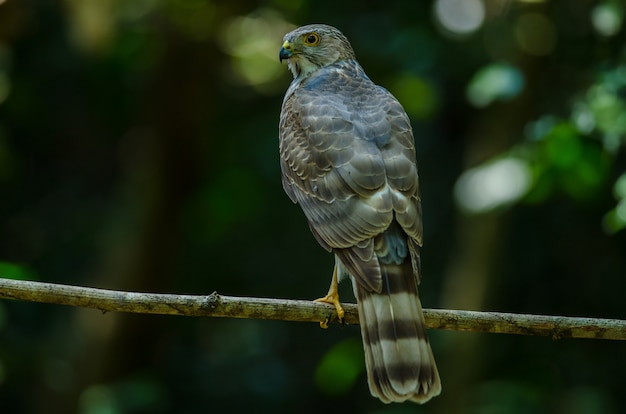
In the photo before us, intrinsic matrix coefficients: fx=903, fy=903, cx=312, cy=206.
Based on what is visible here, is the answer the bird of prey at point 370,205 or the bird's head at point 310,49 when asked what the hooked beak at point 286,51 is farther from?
the bird of prey at point 370,205

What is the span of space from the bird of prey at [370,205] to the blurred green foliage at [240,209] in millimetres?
1494

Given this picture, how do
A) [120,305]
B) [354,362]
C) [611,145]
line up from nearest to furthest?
[120,305] → [611,145] → [354,362]

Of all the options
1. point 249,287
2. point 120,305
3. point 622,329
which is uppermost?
point 120,305

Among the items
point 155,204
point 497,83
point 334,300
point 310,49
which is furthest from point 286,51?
point 155,204

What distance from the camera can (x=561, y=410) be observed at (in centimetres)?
633

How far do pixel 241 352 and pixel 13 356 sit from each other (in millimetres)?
2150

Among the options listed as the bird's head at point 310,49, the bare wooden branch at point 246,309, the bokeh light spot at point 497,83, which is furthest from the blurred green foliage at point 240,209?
the bare wooden branch at point 246,309

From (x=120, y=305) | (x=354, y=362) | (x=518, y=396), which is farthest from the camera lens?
(x=518, y=396)

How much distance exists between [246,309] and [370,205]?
822 millimetres

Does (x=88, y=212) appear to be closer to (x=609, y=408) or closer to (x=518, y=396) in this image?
(x=518, y=396)

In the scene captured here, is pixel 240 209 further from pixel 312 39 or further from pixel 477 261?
pixel 312 39

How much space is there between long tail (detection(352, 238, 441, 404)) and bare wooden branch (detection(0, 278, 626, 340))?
10cm

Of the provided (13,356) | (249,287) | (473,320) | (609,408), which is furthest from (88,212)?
(473,320)

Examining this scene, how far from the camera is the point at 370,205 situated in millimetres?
4043
